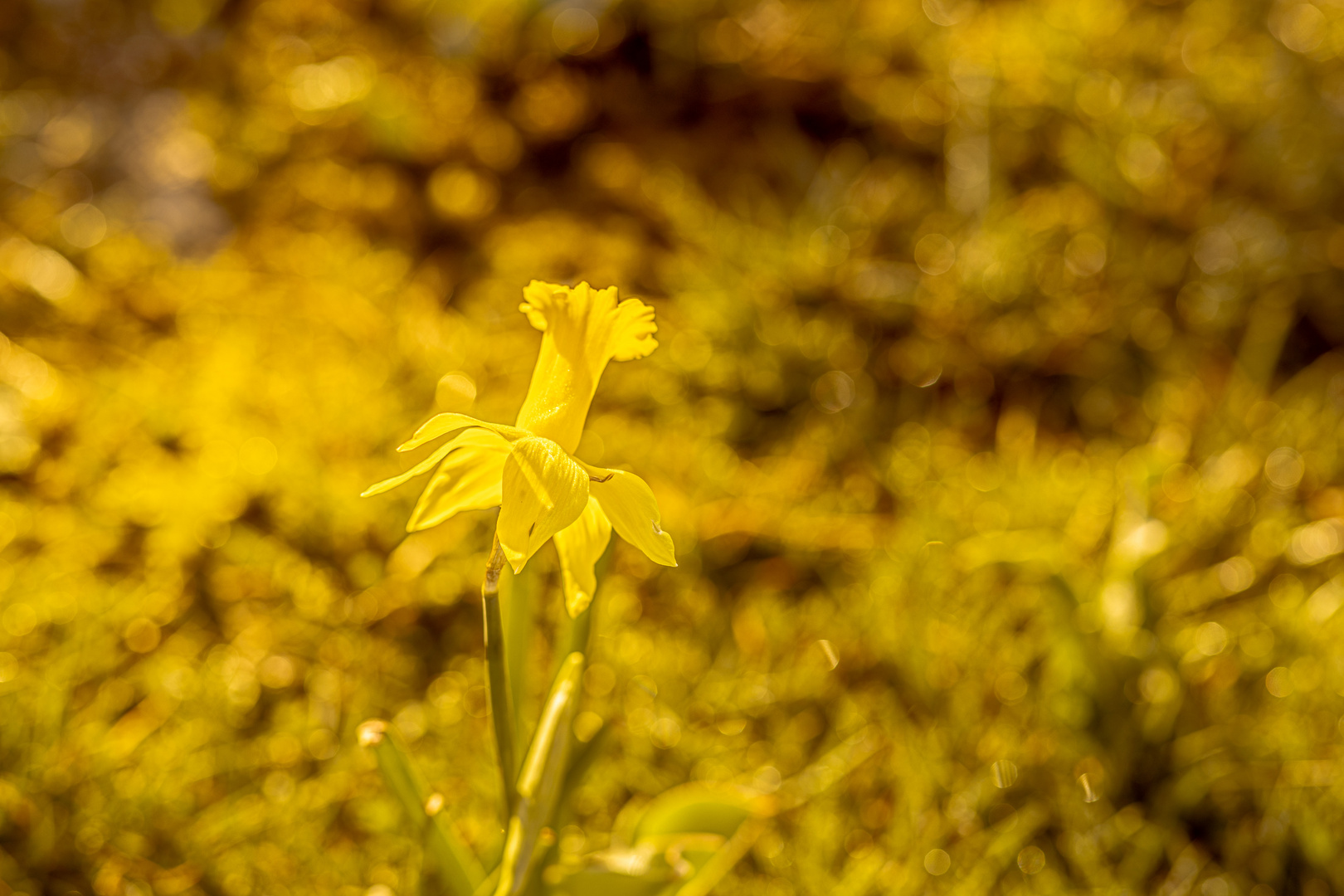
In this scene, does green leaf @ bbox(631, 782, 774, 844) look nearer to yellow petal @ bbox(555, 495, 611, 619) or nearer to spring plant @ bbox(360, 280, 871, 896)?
spring plant @ bbox(360, 280, 871, 896)

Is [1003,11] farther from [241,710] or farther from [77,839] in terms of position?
[77,839]

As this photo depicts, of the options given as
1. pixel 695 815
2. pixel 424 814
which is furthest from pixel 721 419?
pixel 424 814

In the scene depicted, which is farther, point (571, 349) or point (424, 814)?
point (424, 814)

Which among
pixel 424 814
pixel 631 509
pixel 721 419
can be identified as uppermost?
pixel 631 509

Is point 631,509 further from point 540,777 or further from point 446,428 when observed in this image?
point 540,777

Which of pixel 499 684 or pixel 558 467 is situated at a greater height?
pixel 558 467

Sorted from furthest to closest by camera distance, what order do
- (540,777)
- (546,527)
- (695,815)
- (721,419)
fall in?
(721,419)
(695,815)
(540,777)
(546,527)
